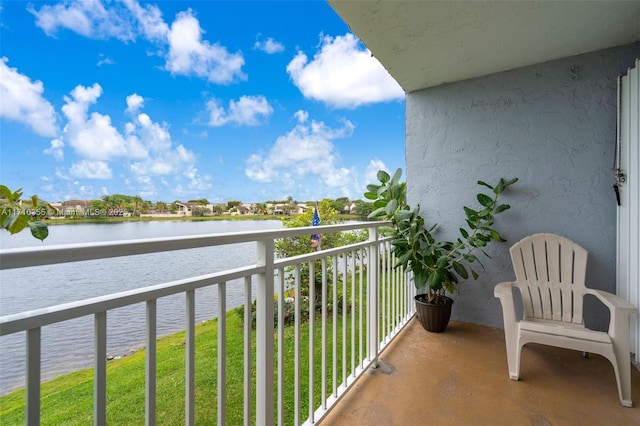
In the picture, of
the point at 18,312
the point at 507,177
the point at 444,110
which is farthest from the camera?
the point at 444,110

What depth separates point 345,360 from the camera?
1.99 meters

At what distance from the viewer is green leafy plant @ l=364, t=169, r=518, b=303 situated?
9.35 feet

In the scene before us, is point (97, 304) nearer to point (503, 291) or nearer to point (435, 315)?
point (503, 291)

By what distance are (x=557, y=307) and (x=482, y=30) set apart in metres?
2.37

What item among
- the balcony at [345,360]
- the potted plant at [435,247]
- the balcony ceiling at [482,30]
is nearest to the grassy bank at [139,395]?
the balcony at [345,360]

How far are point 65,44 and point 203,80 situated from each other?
17.0ft

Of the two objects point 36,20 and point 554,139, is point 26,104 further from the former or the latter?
point 554,139

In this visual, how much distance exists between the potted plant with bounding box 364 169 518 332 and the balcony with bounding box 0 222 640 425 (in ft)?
0.62

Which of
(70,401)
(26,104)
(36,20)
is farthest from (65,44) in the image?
(70,401)

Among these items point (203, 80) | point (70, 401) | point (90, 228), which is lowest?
point (70, 401)

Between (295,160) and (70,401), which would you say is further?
(295,160)

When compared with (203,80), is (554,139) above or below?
below

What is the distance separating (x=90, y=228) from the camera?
1167 mm

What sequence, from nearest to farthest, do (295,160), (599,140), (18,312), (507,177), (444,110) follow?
(18,312), (599,140), (507,177), (444,110), (295,160)
